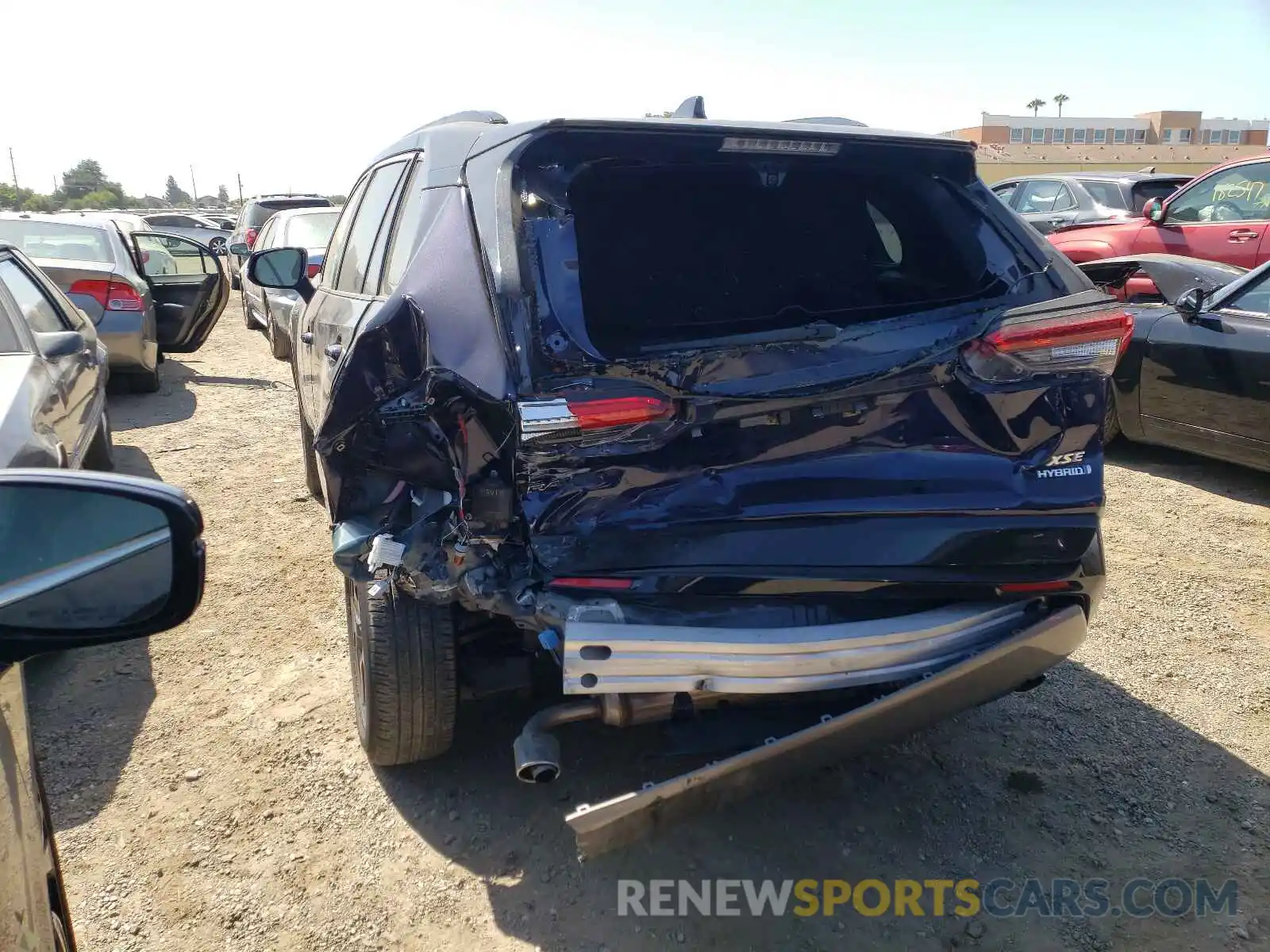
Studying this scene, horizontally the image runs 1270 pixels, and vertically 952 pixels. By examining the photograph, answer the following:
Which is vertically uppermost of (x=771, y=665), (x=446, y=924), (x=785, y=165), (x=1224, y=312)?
(x=785, y=165)

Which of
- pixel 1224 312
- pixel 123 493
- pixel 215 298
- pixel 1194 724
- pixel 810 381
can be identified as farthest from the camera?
pixel 215 298

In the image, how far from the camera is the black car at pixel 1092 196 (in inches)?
398

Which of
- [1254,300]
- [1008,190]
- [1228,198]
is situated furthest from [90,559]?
[1008,190]

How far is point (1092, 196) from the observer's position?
1040 cm

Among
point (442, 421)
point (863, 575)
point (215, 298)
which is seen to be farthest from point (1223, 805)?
point (215, 298)

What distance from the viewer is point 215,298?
963cm

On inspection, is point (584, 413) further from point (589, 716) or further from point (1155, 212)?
point (1155, 212)

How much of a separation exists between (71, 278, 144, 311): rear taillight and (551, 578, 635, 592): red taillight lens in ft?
24.5

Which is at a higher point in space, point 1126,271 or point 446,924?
point 1126,271

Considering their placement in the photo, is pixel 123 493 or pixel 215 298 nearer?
pixel 123 493

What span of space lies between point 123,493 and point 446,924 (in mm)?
1653

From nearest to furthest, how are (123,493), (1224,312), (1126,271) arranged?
(123,493) → (1224,312) → (1126,271)

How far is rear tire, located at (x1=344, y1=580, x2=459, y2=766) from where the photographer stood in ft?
8.38

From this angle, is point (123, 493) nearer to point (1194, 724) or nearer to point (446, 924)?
point (446, 924)
